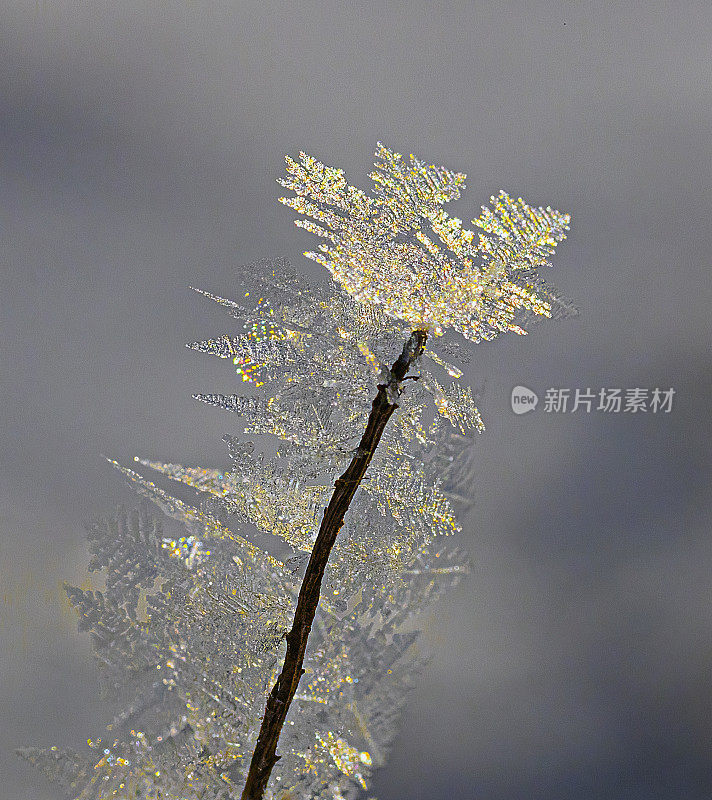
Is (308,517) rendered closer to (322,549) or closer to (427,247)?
(322,549)

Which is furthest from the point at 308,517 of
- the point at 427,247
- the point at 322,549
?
the point at 427,247

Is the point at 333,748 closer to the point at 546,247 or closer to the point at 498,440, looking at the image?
the point at 546,247

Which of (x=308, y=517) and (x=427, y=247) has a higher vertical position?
(x=427, y=247)

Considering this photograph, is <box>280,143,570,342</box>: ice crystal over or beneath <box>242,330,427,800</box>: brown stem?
over

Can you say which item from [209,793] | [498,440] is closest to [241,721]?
[209,793]
